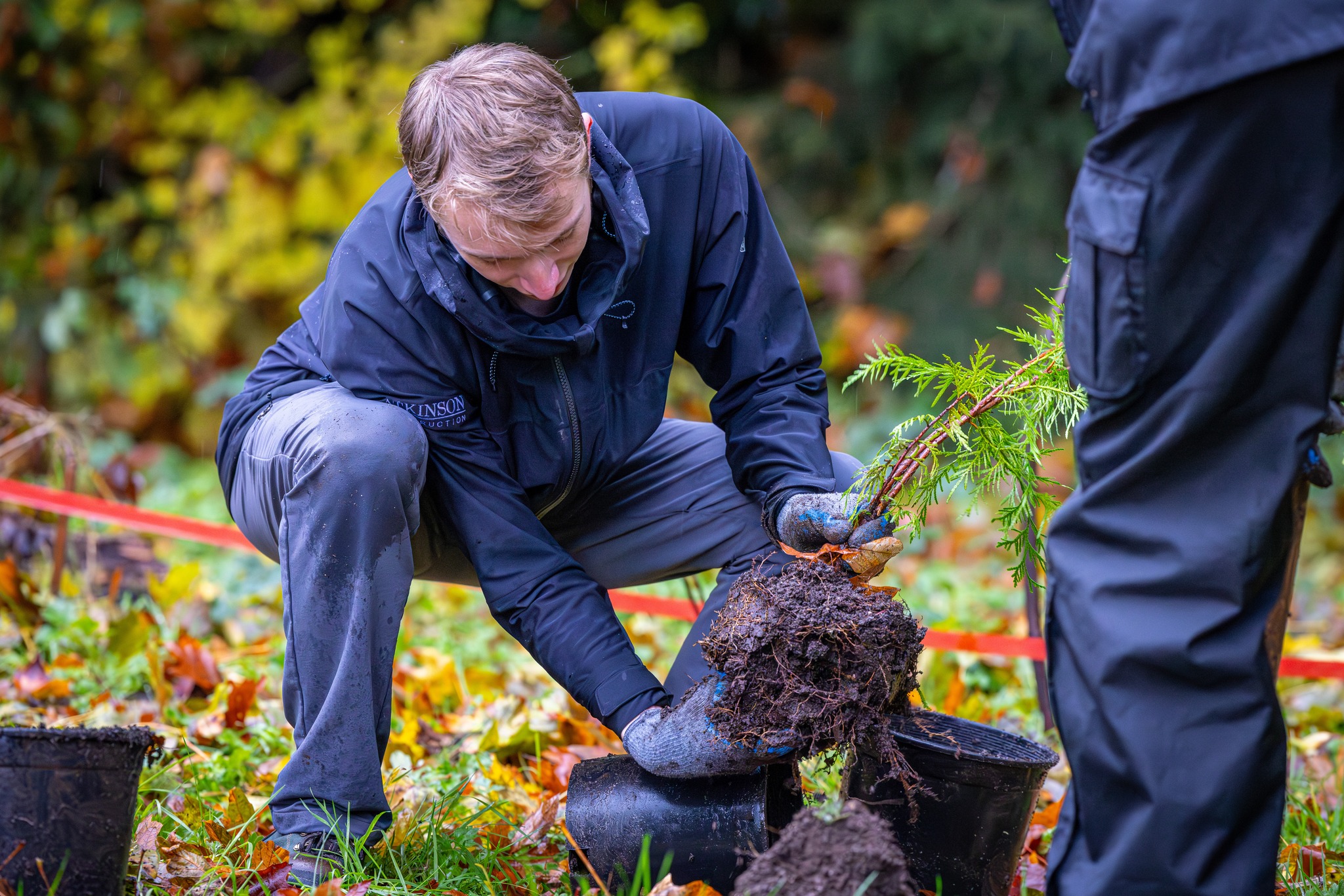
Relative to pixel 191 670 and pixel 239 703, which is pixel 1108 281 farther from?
pixel 191 670

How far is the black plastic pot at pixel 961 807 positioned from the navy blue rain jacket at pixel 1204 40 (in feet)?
3.53

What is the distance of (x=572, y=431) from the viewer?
2.27 m

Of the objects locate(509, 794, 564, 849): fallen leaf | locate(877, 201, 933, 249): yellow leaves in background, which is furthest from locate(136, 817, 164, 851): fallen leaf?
locate(877, 201, 933, 249): yellow leaves in background

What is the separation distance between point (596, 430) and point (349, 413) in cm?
51

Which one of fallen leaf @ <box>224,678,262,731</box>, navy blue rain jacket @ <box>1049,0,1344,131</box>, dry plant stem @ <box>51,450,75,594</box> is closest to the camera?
navy blue rain jacket @ <box>1049,0,1344,131</box>

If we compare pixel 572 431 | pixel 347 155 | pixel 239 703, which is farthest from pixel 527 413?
pixel 347 155

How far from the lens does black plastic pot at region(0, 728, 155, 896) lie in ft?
5.19

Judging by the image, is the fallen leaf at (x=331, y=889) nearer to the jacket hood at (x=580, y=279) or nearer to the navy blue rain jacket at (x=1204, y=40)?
the jacket hood at (x=580, y=279)

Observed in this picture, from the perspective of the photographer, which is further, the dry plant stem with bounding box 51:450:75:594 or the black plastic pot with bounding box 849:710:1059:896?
the dry plant stem with bounding box 51:450:75:594

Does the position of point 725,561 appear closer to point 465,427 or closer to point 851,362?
point 465,427

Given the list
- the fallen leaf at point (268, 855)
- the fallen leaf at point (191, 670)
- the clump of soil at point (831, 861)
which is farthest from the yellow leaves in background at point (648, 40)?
the clump of soil at point (831, 861)

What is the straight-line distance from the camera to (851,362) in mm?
6605

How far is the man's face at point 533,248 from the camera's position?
6.32 feet

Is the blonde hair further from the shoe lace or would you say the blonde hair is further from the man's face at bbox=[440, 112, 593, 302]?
the shoe lace
